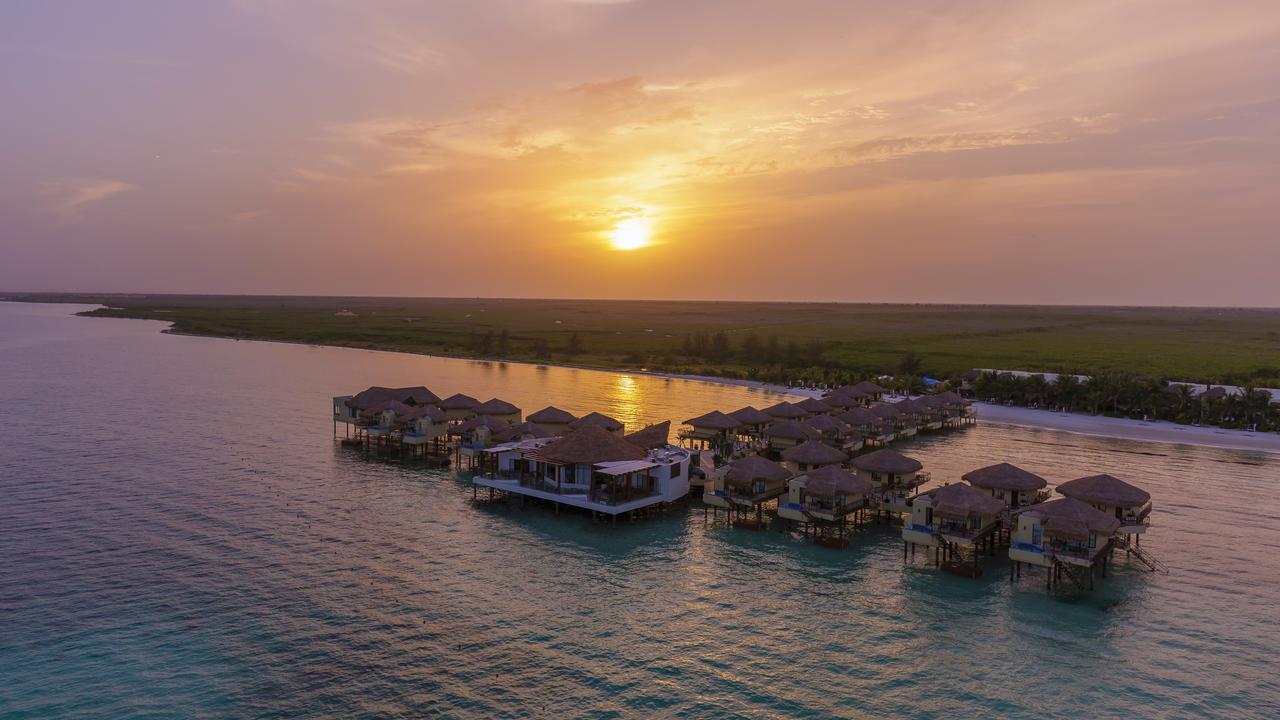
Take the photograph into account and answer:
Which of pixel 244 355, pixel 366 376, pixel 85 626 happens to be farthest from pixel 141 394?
pixel 85 626

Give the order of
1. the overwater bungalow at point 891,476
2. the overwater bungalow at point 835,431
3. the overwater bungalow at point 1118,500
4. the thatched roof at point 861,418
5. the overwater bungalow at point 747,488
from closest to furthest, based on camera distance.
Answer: the overwater bungalow at point 1118,500 → the overwater bungalow at point 747,488 → the overwater bungalow at point 891,476 → the overwater bungalow at point 835,431 → the thatched roof at point 861,418

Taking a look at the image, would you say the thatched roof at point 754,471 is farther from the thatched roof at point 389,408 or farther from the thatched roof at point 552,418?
the thatched roof at point 389,408

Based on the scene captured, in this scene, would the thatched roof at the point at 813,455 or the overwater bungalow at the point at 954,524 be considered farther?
the thatched roof at the point at 813,455

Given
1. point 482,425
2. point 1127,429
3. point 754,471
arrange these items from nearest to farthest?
point 754,471 < point 482,425 < point 1127,429

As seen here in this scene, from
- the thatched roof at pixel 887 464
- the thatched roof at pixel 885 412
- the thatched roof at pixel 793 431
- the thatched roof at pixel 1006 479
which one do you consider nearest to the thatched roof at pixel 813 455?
the thatched roof at pixel 887 464

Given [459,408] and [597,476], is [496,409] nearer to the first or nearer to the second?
[459,408]

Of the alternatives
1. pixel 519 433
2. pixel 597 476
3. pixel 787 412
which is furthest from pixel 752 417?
pixel 597 476
